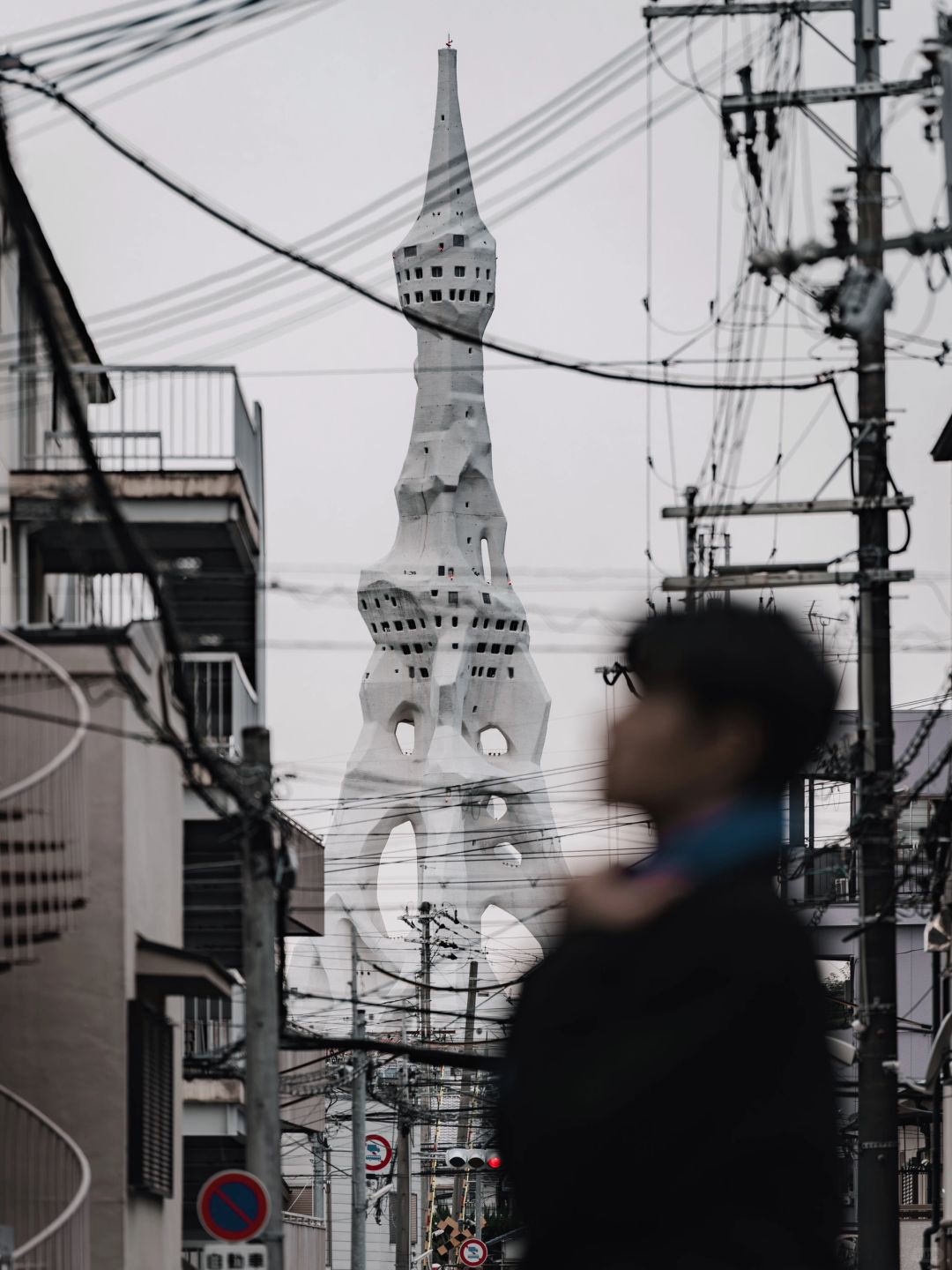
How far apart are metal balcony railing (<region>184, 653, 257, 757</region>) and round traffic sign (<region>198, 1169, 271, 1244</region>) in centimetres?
670

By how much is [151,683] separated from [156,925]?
2.17 m

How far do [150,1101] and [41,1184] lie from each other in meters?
2.98

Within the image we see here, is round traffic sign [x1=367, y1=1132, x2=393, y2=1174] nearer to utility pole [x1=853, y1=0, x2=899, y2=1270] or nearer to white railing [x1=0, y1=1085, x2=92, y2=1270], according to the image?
utility pole [x1=853, y1=0, x2=899, y2=1270]

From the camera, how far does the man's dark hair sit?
333 centimetres

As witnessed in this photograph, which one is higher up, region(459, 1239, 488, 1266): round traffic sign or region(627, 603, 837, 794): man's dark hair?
region(627, 603, 837, 794): man's dark hair

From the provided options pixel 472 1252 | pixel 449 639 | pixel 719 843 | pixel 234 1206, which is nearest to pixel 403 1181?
pixel 472 1252

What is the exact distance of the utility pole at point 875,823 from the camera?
2130cm

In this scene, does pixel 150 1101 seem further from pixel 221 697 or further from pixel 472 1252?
pixel 472 1252

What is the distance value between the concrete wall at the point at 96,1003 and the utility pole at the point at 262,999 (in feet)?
3.74

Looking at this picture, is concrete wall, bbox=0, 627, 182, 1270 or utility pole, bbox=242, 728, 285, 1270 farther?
concrete wall, bbox=0, 627, 182, 1270

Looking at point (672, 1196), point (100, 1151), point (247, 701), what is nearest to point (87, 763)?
point (100, 1151)

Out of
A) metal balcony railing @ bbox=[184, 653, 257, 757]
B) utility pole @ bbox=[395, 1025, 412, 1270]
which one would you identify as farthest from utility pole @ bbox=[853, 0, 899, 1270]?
utility pole @ bbox=[395, 1025, 412, 1270]

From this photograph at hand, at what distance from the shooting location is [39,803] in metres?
17.6

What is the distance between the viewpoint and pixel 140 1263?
20.6 meters
